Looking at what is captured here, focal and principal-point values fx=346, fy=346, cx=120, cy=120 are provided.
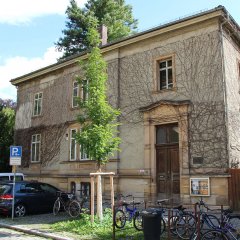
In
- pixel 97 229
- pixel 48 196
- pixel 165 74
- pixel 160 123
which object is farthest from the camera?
pixel 165 74

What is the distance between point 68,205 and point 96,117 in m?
4.23

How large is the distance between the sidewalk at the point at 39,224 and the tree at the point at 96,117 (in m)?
1.96

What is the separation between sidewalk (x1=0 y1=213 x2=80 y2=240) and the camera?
34.1 feet

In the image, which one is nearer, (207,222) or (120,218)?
(207,222)

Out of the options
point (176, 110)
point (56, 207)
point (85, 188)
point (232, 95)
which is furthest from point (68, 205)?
point (232, 95)

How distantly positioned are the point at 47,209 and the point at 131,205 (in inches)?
212

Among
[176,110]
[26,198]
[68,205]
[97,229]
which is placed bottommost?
[97,229]

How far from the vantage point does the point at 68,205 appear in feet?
47.5

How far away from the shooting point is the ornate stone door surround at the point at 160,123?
1612 centimetres

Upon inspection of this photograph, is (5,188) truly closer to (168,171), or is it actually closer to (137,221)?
(137,221)

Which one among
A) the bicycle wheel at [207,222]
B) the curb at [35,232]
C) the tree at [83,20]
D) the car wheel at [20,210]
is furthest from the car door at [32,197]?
the tree at [83,20]

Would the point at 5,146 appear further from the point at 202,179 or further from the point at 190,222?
the point at 190,222

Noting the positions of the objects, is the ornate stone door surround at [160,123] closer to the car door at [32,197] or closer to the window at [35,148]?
the car door at [32,197]

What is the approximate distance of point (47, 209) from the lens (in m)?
15.9
